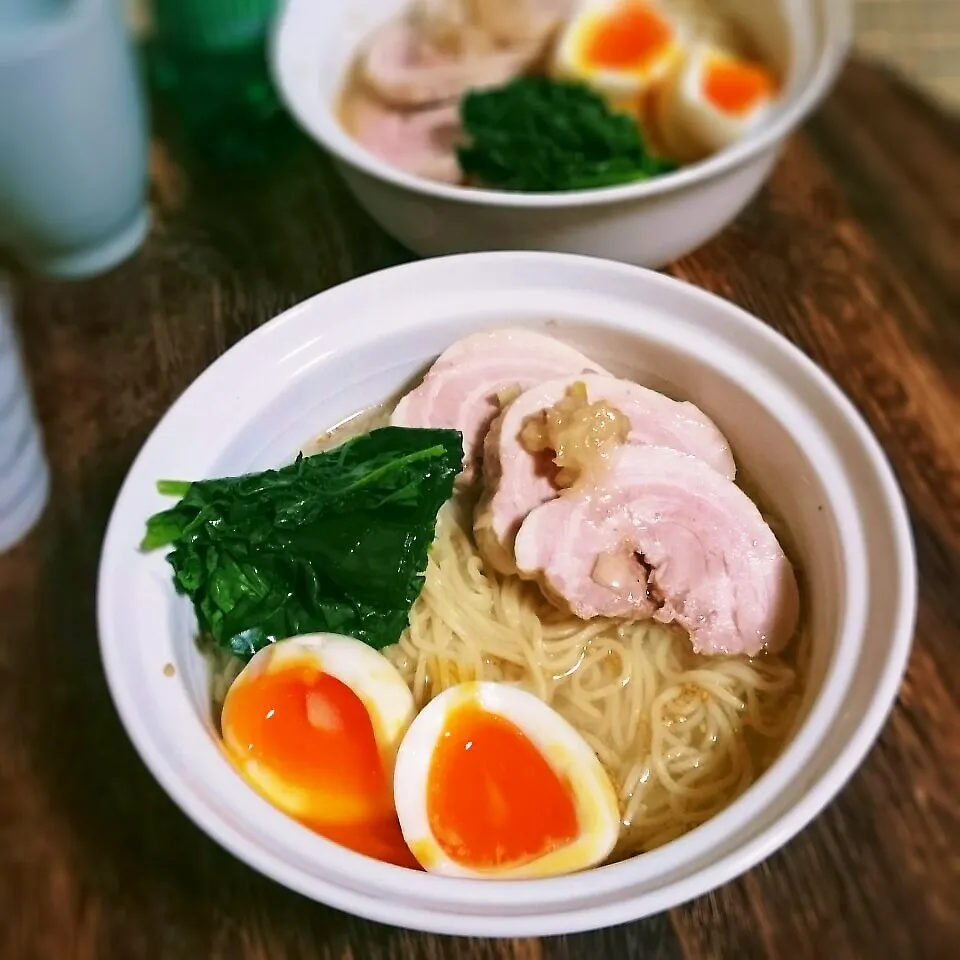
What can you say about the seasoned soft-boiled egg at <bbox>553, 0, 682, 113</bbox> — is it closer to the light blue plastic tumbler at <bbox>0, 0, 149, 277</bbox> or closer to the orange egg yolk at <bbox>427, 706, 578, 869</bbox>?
the light blue plastic tumbler at <bbox>0, 0, 149, 277</bbox>

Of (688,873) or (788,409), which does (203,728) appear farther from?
(788,409)

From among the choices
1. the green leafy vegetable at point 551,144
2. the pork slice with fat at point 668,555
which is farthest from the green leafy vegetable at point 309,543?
the green leafy vegetable at point 551,144

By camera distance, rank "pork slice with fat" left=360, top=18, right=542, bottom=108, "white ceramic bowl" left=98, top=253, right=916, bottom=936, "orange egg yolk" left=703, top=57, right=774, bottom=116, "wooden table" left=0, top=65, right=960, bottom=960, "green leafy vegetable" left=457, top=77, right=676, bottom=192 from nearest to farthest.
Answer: "white ceramic bowl" left=98, top=253, right=916, bottom=936 → "wooden table" left=0, top=65, right=960, bottom=960 → "green leafy vegetable" left=457, top=77, right=676, bottom=192 → "orange egg yolk" left=703, top=57, right=774, bottom=116 → "pork slice with fat" left=360, top=18, right=542, bottom=108

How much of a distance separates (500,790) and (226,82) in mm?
1519

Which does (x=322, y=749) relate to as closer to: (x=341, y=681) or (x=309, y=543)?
(x=341, y=681)

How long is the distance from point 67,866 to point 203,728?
0.32 metres

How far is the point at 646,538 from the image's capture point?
1.25 metres

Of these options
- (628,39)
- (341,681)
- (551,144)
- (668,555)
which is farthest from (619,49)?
(341,681)

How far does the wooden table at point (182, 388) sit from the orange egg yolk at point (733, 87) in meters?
0.21

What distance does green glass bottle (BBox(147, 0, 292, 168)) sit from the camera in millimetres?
1909

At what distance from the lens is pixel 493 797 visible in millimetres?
1070

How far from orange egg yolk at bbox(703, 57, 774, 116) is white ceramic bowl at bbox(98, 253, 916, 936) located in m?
0.56

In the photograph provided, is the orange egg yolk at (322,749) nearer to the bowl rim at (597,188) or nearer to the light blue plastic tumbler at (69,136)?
the bowl rim at (597,188)

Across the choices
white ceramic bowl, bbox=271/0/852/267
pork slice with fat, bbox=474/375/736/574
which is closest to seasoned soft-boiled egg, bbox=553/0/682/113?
white ceramic bowl, bbox=271/0/852/267
